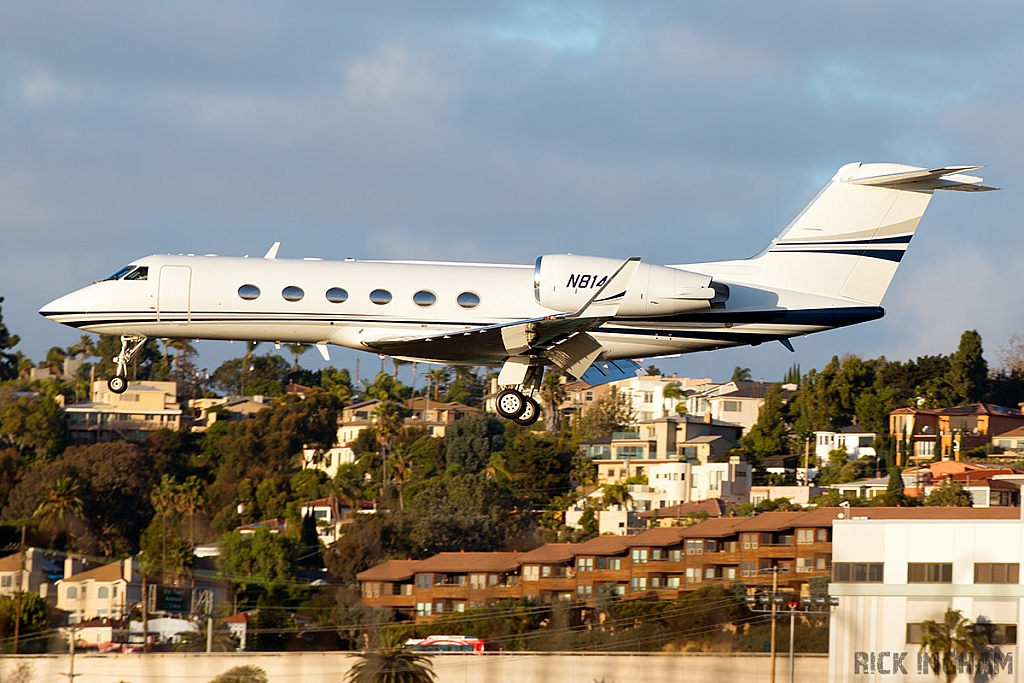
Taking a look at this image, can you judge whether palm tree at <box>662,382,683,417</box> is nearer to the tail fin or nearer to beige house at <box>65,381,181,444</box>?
beige house at <box>65,381,181,444</box>

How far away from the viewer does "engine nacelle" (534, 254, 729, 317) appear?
21344 mm

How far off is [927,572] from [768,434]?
8037cm

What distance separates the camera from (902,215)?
23.9 meters

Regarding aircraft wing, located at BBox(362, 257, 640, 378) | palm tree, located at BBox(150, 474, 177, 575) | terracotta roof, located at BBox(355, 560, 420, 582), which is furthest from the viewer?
palm tree, located at BBox(150, 474, 177, 575)

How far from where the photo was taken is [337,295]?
22828 millimetres

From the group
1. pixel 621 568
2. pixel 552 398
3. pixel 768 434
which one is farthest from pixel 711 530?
pixel 552 398

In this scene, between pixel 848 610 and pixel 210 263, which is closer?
pixel 848 610

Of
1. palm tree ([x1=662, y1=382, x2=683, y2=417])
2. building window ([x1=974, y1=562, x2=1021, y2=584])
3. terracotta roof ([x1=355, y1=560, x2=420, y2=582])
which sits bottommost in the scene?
terracotta roof ([x1=355, y1=560, x2=420, y2=582])

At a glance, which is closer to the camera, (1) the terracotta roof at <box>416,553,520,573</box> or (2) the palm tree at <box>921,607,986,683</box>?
(2) the palm tree at <box>921,607,986,683</box>

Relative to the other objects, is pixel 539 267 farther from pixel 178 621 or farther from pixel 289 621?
pixel 178 621

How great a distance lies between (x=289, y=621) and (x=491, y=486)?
45.1 meters

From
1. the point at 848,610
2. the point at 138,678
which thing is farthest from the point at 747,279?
the point at 138,678

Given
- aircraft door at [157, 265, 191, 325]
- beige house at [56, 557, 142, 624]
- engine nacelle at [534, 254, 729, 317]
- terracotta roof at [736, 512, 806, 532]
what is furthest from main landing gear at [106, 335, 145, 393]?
terracotta roof at [736, 512, 806, 532]

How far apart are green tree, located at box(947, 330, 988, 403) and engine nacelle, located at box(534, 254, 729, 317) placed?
8312 centimetres
